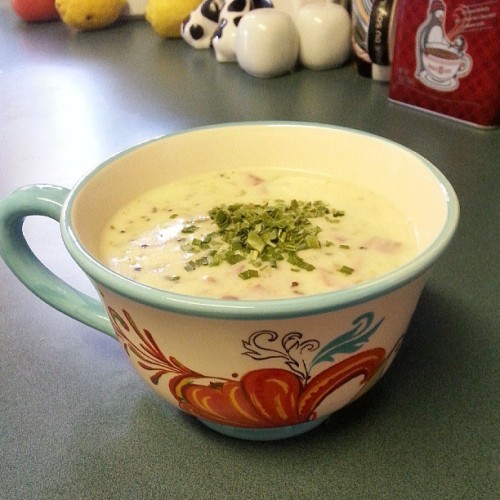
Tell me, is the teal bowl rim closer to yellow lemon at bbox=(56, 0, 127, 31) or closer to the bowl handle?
the bowl handle

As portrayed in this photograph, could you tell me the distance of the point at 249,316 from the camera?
0.33 m

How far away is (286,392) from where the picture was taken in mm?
391

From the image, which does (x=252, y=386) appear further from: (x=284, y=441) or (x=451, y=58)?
(x=451, y=58)

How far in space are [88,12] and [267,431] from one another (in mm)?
1555

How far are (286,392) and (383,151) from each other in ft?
0.82

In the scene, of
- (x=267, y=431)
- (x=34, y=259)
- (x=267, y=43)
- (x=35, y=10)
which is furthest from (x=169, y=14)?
(x=267, y=431)

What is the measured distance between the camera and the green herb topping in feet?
1.52

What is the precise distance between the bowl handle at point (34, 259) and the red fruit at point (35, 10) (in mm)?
1592

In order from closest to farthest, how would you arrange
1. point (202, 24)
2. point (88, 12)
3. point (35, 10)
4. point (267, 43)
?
point (267, 43)
point (202, 24)
point (88, 12)
point (35, 10)

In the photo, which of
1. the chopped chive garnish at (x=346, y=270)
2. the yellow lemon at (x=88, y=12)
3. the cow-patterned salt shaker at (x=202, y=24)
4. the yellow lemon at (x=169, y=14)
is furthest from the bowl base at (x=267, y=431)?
the yellow lemon at (x=88, y=12)

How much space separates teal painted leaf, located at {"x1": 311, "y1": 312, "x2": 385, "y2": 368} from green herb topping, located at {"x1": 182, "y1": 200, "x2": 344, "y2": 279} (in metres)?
0.09

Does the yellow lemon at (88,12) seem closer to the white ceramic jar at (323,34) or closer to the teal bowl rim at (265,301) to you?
the white ceramic jar at (323,34)

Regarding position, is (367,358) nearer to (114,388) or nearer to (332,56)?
(114,388)

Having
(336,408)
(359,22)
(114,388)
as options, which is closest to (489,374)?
(336,408)
